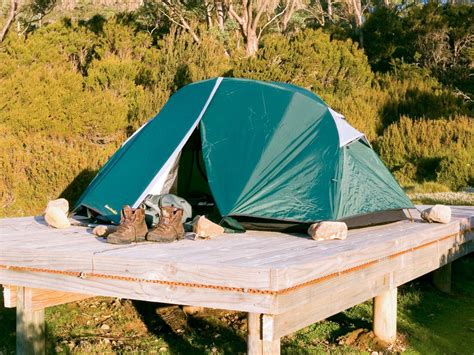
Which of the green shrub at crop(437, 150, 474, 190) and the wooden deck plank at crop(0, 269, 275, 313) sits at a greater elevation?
the wooden deck plank at crop(0, 269, 275, 313)

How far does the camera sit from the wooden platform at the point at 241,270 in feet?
9.70

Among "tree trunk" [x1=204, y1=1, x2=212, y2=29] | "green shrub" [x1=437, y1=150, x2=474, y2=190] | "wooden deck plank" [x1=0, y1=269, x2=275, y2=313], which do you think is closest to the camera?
"wooden deck plank" [x1=0, y1=269, x2=275, y2=313]

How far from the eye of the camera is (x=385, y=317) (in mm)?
4281

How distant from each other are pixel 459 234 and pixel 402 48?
56.7ft

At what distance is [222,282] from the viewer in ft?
9.77

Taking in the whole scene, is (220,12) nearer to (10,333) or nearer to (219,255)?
(10,333)

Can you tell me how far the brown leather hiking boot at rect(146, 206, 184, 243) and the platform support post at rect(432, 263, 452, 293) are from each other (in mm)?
2667

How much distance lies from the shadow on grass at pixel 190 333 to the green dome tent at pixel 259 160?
0.82 meters

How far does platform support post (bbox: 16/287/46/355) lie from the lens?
3680 mm

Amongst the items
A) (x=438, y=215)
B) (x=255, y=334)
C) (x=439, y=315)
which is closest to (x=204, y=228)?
(x=255, y=334)

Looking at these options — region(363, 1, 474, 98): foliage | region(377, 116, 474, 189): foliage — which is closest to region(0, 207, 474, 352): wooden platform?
region(377, 116, 474, 189): foliage

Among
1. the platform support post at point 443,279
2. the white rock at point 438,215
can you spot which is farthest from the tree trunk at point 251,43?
the white rock at point 438,215

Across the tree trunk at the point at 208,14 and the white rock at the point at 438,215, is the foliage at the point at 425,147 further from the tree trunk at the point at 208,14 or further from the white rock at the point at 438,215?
the tree trunk at the point at 208,14

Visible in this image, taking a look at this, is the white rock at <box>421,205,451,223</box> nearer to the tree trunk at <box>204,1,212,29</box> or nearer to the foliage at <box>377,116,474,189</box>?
the foliage at <box>377,116,474,189</box>
